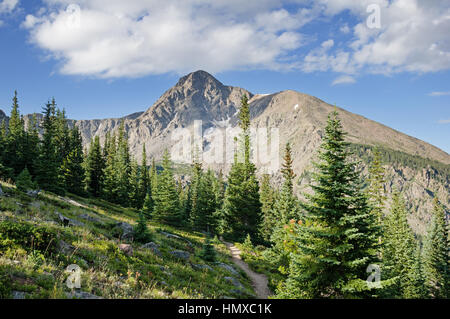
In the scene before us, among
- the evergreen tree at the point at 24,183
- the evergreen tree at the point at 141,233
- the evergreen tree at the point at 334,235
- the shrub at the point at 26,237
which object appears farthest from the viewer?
the evergreen tree at the point at 24,183

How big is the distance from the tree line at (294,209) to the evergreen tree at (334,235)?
5 centimetres

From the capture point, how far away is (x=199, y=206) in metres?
48.4

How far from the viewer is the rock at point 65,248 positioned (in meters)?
9.74

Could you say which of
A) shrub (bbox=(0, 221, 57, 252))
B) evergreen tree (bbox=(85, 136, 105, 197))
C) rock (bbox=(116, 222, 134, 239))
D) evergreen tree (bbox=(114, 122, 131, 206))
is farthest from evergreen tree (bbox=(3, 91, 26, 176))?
shrub (bbox=(0, 221, 57, 252))

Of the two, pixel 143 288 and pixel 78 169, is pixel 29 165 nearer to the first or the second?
pixel 78 169

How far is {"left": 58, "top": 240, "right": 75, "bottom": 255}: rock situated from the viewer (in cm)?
974

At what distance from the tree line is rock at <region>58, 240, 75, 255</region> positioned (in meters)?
6.43

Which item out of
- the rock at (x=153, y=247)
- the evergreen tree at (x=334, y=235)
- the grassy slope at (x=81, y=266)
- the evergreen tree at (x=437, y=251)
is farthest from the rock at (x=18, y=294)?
the evergreen tree at (x=437, y=251)

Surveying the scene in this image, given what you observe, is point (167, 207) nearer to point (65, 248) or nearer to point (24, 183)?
point (24, 183)

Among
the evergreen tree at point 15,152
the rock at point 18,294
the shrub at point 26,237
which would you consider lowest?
the rock at point 18,294

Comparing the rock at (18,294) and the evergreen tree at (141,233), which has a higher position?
the rock at (18,294)

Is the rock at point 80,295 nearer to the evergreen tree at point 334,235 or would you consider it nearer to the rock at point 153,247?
the rock at point 153,247

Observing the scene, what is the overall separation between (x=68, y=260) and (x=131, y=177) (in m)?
60.4
